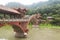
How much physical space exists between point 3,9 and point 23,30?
27.9ft

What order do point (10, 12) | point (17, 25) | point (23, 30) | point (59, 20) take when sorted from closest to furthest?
point (10, 12) → point (17, 25) → point (23, 30) → point (59, 20)

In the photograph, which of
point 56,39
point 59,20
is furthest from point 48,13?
point 56,39

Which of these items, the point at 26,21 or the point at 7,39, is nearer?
the point at 7,39

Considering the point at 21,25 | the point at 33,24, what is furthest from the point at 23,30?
the point at 33,24

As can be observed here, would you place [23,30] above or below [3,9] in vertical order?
below

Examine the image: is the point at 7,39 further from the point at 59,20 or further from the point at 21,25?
the point at 59,20

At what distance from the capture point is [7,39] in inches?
1330

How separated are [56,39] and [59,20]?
26326mm

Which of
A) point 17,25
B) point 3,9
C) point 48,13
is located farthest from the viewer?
point 48,13

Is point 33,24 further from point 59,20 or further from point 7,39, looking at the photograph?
point 7,39

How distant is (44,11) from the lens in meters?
74.0

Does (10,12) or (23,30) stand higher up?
(10,12)

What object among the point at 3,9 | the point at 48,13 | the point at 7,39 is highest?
the point at 3,9

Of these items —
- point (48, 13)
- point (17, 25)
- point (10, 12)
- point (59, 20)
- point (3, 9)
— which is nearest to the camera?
point (3, 9)
